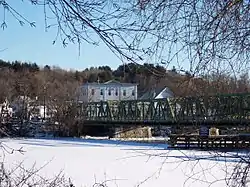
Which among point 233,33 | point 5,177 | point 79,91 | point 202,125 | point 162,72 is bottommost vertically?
point 5,177

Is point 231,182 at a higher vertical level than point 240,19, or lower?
lower

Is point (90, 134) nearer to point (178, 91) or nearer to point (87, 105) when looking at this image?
point (87, 105)

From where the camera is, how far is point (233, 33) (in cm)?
311

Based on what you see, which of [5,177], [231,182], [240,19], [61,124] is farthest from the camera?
[61,124]

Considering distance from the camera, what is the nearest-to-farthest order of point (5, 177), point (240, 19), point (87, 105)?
1. point (240, 19)
2. point (5, 177)
3. point (87, 105)

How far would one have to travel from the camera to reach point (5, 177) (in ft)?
15.0

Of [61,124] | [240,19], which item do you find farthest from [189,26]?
[61,124]

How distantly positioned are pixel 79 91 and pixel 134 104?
5683 millimetres

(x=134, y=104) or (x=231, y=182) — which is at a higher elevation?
(x=134, y=104)

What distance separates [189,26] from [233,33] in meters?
0.28

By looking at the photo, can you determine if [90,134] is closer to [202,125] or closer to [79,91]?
[79,91]

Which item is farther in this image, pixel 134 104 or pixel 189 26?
pixel 134 104

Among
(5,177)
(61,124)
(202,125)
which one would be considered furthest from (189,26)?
(61,124)

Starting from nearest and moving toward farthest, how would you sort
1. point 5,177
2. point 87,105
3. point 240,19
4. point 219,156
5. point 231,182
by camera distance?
point 240,19
point 231,182
point 219,156
point 5,177
point 87,105
